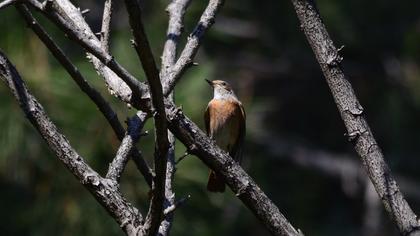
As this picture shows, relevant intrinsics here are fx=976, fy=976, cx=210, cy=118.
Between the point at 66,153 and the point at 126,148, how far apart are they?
209mm

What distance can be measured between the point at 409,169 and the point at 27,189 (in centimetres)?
411

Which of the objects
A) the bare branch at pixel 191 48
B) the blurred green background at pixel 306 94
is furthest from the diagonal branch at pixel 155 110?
the blurred green background at pixel 306 94

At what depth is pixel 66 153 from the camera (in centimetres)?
232

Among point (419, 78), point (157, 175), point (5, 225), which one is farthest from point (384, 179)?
point (419, 78)

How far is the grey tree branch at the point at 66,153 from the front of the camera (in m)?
2.31

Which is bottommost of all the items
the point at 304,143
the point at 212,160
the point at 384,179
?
the point at 212,160

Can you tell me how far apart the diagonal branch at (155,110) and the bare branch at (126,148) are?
207mm

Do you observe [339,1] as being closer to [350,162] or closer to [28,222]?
[350,162]

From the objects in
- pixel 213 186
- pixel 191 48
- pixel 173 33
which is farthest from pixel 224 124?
pixel 191 48

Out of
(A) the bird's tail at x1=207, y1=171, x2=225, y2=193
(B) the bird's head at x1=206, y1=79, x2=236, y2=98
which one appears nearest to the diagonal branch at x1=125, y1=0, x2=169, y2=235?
(A) the bird's tail at x1=207, y1=171, x2=225, y2=193

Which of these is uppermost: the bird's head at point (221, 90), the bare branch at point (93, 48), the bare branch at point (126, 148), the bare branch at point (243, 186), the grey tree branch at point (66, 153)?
the bird's head at point (221, 90)

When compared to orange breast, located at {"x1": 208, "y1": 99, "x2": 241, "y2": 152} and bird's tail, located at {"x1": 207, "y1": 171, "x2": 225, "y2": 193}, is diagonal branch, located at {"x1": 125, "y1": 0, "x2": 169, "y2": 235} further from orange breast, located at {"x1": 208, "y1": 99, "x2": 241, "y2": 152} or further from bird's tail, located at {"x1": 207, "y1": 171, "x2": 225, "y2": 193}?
orange breast, located at {"x1": 208, "y1": 99, "x2": 241, "y2": 152}

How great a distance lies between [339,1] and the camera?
8430mm

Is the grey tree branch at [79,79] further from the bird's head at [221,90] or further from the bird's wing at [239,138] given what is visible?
the bird's head at [221,90]
